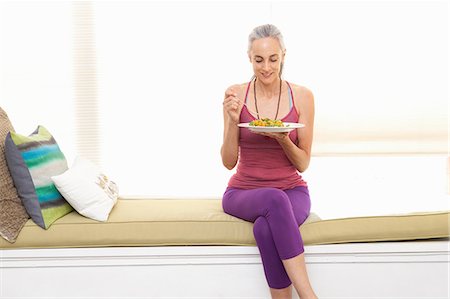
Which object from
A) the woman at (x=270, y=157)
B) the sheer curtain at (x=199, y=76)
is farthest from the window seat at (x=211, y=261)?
the sheer curtain at (x=199, y=76)

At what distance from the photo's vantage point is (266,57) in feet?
8.83

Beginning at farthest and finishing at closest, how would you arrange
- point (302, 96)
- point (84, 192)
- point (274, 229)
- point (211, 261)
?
point (302, 96), point (84, 192), point (211, 261), point (274, 229)

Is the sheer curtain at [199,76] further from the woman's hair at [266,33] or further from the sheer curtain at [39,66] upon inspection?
the woman's hair at [266,33]

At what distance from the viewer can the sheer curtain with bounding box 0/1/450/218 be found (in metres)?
3.88

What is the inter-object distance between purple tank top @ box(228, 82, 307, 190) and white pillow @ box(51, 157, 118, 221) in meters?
0.57

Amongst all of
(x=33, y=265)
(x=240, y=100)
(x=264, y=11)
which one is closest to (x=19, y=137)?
(x=33, y=265)

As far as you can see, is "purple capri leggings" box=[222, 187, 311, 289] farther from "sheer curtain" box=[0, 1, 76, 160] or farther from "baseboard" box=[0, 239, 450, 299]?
"sheer curtain" box=[0, 1, 76, 160]

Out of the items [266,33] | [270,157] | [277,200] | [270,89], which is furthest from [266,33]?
[277,200]

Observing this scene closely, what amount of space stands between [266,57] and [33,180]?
3.52 feet

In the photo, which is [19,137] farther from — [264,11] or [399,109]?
[399,109]

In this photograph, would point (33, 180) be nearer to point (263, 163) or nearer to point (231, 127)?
point (231, 127)

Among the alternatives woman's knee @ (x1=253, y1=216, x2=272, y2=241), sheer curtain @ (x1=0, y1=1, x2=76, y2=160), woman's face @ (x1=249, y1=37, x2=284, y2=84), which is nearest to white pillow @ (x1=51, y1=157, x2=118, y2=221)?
woman's knee @ (x1=253, y1=216, x2=272, y2=241)

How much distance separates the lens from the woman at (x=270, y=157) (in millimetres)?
Result: 2453

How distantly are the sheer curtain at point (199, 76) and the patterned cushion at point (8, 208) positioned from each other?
127cm
